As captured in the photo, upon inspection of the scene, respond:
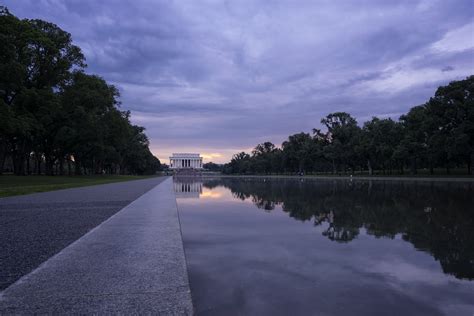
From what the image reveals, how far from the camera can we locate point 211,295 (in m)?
5.09

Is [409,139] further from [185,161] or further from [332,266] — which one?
[185,161]

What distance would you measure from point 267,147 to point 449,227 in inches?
5667

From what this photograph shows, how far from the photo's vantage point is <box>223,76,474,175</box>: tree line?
47969mm

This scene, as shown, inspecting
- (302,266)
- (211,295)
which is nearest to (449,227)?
(302,266)

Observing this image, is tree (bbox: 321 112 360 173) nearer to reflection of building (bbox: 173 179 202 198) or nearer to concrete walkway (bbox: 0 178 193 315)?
reflection of building (bbox: 173 179 202 198)

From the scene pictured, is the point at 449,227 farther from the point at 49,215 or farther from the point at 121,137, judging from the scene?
the point at 121,137

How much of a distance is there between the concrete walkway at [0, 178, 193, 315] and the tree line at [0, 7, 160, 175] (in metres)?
24.9

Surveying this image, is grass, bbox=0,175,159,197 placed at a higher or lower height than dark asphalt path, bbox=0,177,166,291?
higher

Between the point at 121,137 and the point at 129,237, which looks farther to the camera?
the point at 121,137

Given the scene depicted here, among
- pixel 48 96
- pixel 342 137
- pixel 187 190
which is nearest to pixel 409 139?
pixel 342 137

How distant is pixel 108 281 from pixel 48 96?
34.5m

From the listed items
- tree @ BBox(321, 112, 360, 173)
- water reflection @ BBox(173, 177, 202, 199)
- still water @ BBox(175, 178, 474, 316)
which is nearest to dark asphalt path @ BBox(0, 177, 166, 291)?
still water @ BBox(175, 178, 474, 316)

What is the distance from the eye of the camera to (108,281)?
16.6ft

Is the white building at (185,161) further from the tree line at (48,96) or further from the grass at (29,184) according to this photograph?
the grass at (29,184)
